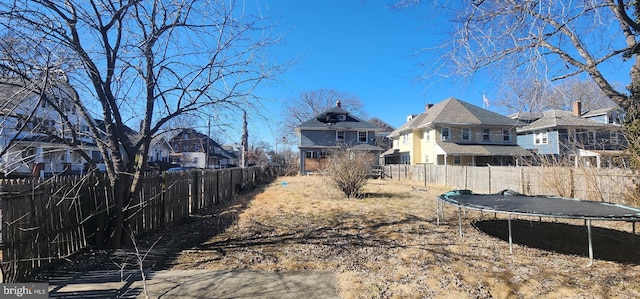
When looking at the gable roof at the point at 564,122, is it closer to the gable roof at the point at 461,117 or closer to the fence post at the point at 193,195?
the gable roof at the point at 461,117

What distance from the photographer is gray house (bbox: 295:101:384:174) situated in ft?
104

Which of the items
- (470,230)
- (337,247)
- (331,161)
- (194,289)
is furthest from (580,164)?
(194,289)

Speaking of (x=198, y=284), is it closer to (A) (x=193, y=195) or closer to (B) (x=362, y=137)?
(A) (x=193, y=195)

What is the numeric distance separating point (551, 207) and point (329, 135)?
27.1 metres

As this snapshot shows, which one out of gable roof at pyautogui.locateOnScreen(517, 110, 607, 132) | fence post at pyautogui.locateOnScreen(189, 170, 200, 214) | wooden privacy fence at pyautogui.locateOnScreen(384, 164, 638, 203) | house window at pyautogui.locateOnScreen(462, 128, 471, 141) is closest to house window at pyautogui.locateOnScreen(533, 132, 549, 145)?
gable roof at pyautogui.locateOnScreen(517, 110, 607, 132)

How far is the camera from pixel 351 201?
438 inches

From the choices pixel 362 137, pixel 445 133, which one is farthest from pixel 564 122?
pixel 362 137

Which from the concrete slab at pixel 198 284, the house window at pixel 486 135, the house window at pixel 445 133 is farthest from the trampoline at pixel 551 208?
the house window at pixel 486 135

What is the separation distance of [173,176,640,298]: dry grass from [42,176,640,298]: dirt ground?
1 cm

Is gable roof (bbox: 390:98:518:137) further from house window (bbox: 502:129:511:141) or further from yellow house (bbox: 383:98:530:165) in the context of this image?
house window (bbox: 502:129:511:141)

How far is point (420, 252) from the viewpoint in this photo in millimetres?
5090

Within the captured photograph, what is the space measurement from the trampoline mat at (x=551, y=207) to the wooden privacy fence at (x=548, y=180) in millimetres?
3112

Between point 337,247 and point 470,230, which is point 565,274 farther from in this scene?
point 337,247

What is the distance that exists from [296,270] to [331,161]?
8.69 metres
